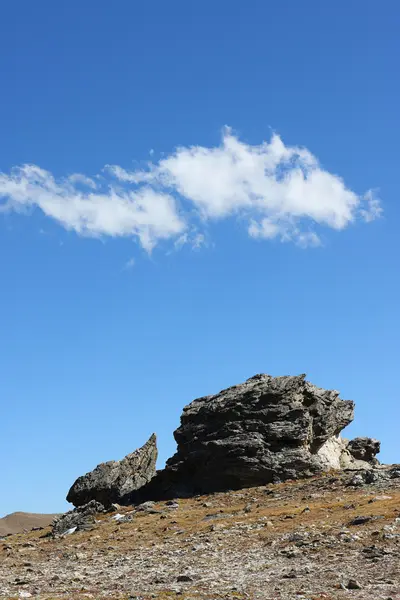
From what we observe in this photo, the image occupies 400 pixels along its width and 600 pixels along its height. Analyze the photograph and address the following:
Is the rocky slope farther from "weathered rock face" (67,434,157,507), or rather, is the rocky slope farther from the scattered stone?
the scattered stone

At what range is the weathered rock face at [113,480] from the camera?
1925 inches

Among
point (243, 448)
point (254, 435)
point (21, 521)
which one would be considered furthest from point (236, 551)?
point (21, 521)

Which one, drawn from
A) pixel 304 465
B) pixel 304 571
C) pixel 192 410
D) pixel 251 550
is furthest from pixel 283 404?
pixel 304 571

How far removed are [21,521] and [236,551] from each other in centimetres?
8185

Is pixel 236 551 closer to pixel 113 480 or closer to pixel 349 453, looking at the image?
pixel 113 480

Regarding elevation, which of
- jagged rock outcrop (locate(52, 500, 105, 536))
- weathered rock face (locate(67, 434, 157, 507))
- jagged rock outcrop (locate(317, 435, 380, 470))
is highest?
jagged rock outcrop (locate(317, 435, 380, 470))

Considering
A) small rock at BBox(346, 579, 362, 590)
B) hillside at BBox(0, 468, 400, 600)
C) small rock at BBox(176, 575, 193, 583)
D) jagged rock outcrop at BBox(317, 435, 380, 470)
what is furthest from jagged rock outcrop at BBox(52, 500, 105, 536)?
small rock at BBox(346, 579, 362, 590)

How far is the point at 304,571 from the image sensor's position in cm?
2088

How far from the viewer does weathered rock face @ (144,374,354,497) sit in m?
45.5

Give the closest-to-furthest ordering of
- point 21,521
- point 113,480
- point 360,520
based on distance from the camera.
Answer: point 360,520 < point 113,480 < point 21,521

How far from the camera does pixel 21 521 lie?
98.4 m

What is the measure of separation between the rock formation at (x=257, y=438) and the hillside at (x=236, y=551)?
3239 mm

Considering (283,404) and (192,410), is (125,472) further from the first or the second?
(283,404)

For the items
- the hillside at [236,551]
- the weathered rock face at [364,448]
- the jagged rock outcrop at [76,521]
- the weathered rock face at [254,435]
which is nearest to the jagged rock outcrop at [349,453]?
the weathered rock face at [364,448]
